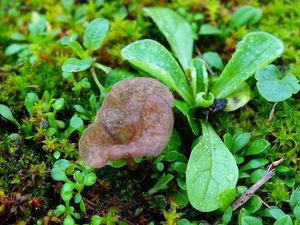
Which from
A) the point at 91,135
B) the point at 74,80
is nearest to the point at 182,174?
the point at 91,135

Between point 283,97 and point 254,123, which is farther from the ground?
point 283,97

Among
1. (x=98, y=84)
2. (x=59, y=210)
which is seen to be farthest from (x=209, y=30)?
(x=59, y=210)

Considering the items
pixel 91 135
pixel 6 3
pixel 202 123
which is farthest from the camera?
pixel 6 3

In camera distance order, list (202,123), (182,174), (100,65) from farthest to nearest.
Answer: (100,65)
(202,123)
(182,174)

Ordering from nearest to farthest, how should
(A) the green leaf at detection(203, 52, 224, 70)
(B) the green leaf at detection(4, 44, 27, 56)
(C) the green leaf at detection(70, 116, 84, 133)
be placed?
1. (C) the green leaf at detection(70, 116, 84, 133)
2. (A) the green leaf at detection(203, 52, 224, 70)
3. (B) the green leaf at detection(4, 44, 27, 56)

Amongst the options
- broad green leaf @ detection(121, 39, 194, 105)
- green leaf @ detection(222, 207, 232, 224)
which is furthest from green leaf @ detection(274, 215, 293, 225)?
broad green leaf @ detection(121, 39, 194, 105)

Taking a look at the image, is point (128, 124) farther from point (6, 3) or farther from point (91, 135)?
point (6, 3)

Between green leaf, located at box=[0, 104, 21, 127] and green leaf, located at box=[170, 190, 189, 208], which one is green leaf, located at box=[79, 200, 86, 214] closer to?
green leaf, located at box=[170, 190, 189, 208]
